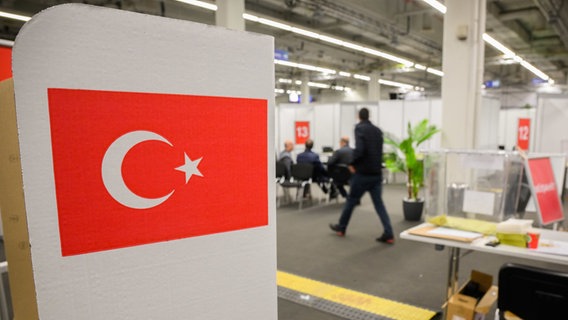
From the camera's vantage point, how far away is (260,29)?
843 cm

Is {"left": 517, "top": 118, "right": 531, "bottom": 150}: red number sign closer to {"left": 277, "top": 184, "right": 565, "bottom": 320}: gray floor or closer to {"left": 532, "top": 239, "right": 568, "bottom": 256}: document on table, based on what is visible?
{"left": 277, "top": 184, "right": 565, "bottom": 320}: gray floor

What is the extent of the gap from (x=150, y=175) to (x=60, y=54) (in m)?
0.19

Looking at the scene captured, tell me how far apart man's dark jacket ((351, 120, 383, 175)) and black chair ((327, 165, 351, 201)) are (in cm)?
207

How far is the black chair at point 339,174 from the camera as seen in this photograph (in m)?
6.34

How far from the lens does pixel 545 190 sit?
2.45 m

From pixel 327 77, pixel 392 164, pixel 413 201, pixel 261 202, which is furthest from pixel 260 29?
pixel 261 202

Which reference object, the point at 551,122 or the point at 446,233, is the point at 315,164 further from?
the point at 446,233

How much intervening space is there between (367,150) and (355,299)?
1784 millimetres

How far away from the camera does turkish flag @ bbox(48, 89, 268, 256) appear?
478 millimetres

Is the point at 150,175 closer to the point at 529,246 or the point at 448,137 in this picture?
the point at 529,246

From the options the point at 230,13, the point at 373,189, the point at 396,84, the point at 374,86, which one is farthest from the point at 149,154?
the point at 396,84

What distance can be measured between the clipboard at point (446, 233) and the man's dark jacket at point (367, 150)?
1788mm

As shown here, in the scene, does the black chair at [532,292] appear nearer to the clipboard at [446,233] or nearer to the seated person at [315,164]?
the clipboard at [446,233]

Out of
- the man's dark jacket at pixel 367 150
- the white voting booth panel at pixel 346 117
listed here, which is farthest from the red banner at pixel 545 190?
the white voting booth panel at pixel 346 117
